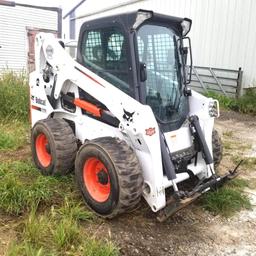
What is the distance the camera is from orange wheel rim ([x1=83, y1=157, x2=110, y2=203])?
3572 millimetres

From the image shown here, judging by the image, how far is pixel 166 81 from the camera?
155 inches

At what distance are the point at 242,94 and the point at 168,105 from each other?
6.88 metres

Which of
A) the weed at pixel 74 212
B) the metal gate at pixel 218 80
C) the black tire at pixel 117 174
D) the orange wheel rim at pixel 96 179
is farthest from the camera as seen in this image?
the metal gate at pixel 218 80

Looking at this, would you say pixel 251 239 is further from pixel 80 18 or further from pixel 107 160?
pixel 80 18

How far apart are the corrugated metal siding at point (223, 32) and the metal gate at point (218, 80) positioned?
6.2 inches

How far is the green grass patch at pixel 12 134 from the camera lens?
5.46 metres

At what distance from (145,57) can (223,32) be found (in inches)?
298

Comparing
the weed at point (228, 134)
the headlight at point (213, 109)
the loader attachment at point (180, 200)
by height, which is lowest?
the weed at point (228, 134)

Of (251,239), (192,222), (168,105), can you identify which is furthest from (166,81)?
(251,239)

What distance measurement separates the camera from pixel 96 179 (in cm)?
373

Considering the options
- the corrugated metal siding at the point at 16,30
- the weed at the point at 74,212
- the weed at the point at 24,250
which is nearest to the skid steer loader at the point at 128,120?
the weed at the point at 74,212

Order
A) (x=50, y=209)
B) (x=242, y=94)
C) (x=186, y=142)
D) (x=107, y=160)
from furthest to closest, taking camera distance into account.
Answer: (x=242, y=94)
(x=186, y=142)
(x=50, y=209)
(x=107, y=160)

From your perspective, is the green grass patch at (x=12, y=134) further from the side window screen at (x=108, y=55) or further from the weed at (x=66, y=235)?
the weed at (x=66, y=235)

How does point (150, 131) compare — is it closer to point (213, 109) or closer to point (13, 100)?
point (213, 109)
